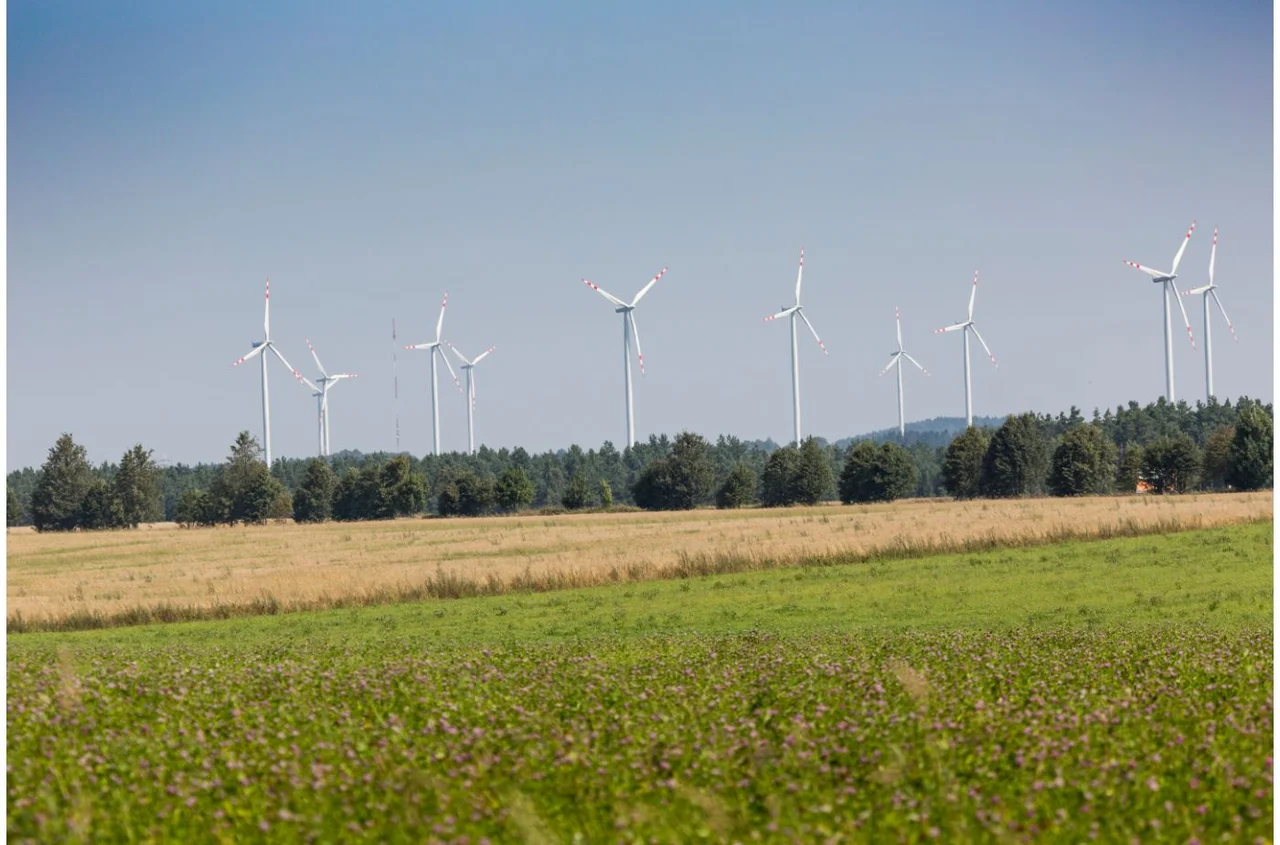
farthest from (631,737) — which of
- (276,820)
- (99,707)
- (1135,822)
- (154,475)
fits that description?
(154,475)

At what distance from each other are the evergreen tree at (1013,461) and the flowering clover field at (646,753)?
122 metres

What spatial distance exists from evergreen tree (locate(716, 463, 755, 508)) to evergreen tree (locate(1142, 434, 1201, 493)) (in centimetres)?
3988

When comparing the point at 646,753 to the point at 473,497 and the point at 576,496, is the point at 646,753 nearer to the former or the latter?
the point at 473,497

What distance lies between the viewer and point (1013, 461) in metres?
135

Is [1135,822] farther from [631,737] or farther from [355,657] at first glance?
[355,657]

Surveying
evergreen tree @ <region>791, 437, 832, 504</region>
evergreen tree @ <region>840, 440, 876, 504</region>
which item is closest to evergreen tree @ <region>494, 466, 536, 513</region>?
evergreen tree @ <region>791, 437, 832, 504</region>

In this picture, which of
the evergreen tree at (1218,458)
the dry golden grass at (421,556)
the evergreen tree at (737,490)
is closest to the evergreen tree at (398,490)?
the evergreen tree at (737,490)

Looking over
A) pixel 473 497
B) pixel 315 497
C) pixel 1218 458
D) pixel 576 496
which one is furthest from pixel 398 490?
pixel 1218 458

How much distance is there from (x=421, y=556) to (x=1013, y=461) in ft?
279

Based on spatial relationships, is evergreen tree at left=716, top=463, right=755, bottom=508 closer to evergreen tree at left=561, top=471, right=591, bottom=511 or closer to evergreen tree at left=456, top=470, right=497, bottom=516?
evergreen tree at left=561, top=471, right=591, bottom=511

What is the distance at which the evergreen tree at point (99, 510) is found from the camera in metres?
143

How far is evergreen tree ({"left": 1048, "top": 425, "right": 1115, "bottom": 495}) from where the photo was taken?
433 ft

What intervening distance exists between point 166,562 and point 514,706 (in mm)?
61932

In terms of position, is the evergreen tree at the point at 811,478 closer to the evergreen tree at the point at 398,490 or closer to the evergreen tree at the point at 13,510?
the evergreen tree at the point at 398,490
